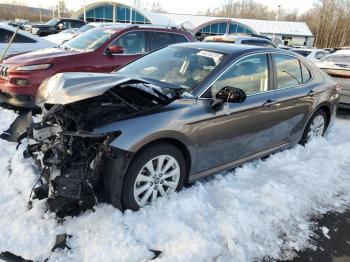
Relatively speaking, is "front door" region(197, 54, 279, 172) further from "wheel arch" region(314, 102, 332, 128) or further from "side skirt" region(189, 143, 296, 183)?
"wheel arch" region(314, 102, 332, 128)

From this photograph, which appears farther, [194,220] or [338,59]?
[338,59]

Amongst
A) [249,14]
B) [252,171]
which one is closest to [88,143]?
[252,171]

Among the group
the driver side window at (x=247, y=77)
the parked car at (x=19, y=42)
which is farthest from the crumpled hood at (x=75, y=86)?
the parked car at (x=19, y=42)

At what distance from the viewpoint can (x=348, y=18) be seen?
63.4m

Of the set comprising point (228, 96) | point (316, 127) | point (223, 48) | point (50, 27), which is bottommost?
point (50, 27)

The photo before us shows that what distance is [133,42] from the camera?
26.0 feet

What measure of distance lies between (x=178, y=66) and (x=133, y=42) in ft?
12.7

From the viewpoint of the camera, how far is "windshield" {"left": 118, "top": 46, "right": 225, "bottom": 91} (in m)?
4.12

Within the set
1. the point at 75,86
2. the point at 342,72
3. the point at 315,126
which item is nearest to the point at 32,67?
the point at 75,86

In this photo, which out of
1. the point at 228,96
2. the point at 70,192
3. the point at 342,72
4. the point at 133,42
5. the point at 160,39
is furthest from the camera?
the point at 342,72

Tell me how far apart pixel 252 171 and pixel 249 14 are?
105m

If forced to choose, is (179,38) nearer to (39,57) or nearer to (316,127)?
(39,57)

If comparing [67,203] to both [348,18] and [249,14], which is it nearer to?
[348,18]

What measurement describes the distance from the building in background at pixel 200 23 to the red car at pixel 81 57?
Answer: 27.2 meters
